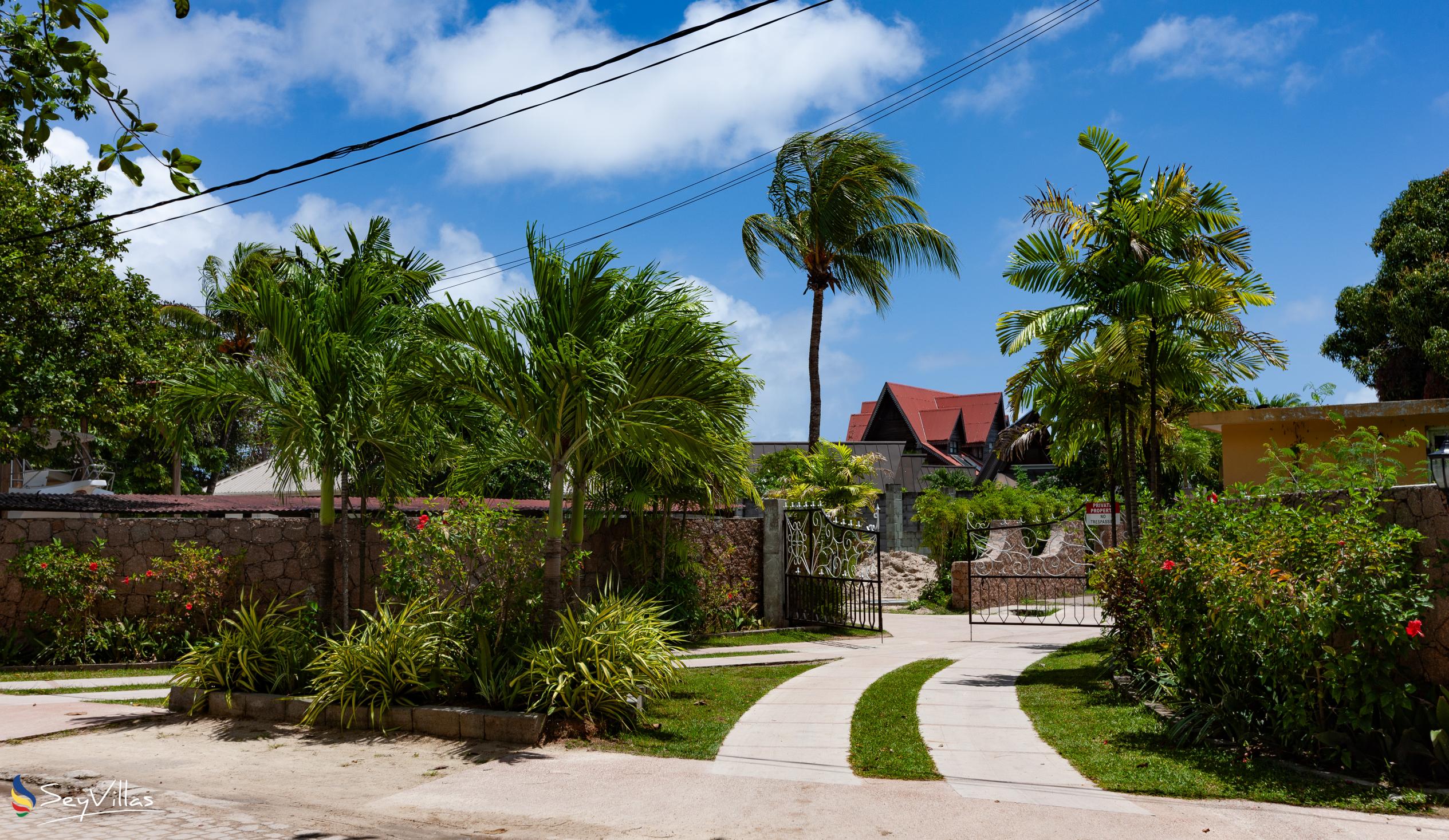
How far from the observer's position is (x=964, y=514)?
28.0 meters

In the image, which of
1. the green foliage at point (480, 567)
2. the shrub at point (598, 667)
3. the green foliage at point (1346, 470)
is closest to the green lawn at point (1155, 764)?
the green foliage at point (1346, 470)

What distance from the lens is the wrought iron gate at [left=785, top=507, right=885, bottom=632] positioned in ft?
59.9

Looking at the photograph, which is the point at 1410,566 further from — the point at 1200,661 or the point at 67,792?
the point at 67,792

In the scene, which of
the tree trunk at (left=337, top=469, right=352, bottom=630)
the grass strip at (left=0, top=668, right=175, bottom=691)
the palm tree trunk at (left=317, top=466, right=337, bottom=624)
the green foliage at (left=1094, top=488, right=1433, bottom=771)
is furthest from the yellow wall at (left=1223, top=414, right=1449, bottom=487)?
the grass strip at (left=0, top=668, right=175, bottom=691)

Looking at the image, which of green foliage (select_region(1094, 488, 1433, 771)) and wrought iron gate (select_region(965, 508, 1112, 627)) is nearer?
green foliage (select_region(1094, 488, 1433, 771))

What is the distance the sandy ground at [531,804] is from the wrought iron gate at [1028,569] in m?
15.3

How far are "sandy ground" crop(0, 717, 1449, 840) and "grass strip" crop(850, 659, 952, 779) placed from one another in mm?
Result: 376

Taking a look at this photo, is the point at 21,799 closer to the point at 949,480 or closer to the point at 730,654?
the point at 730,654

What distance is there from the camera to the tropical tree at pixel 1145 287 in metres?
11.8

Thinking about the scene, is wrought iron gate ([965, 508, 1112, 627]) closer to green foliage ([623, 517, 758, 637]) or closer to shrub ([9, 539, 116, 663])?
green foliage ([623, 517, 758, 637])

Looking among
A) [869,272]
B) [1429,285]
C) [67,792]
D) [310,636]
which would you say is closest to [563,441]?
[310,636]

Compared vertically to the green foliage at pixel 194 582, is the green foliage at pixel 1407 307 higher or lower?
higher

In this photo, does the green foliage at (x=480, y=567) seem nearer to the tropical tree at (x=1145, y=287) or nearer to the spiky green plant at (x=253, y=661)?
the spiky green plant at (x=253, y=661)

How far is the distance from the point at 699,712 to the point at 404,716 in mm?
2721
